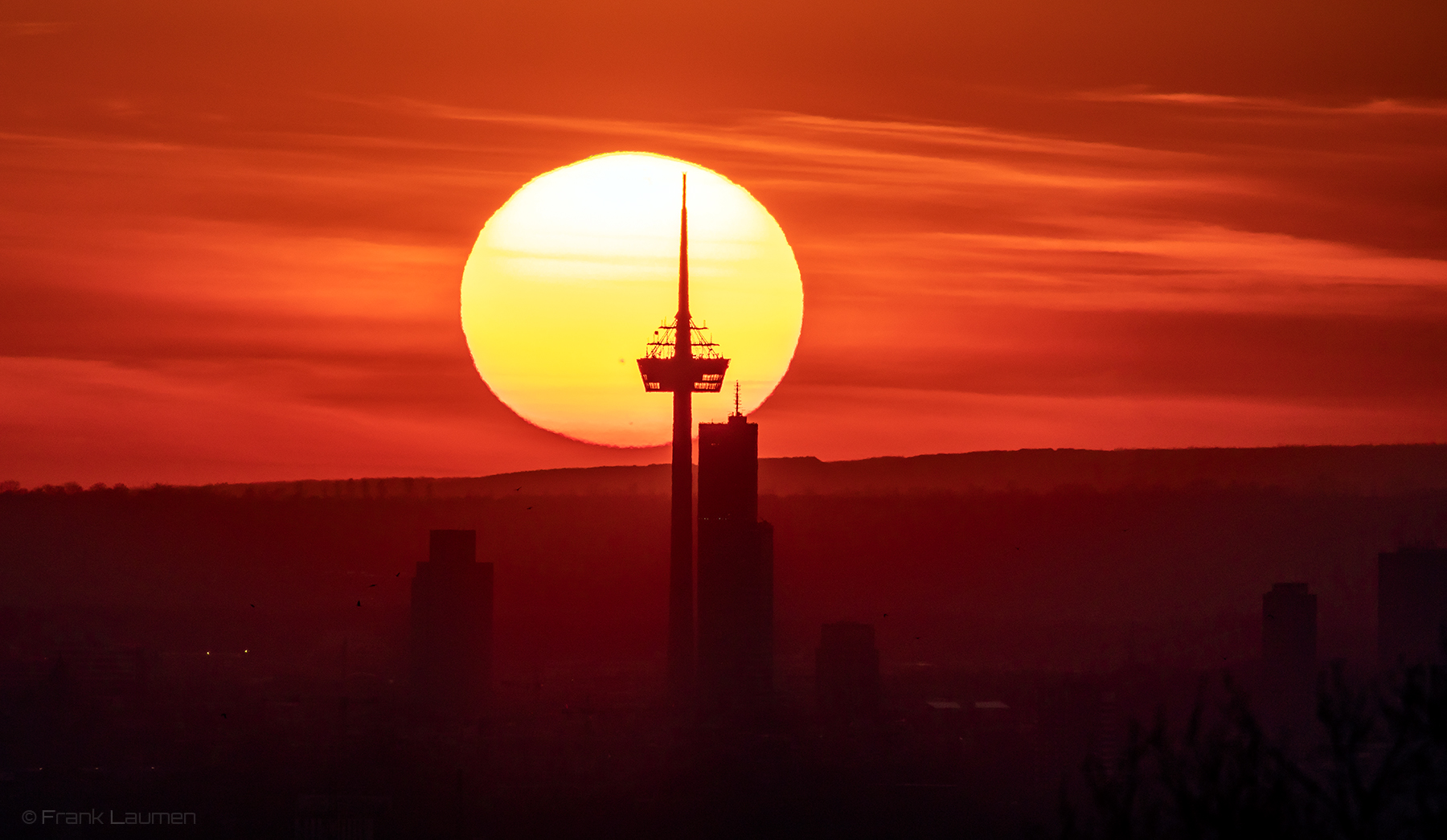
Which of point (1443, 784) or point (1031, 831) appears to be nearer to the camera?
point (1443, 784)

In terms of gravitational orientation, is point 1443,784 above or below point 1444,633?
below

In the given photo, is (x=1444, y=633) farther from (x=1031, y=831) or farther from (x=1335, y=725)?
(x=1031, y=831)

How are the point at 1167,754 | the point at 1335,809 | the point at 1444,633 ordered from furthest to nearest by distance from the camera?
1. the point at 1444,633
2. the point at 1167,754
3. the point at 1335,809

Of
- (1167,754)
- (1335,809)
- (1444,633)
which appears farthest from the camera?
(1444,633)

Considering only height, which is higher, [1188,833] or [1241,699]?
[1241,699]

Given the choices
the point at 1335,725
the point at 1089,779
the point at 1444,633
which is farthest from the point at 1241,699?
the point at 1444,633

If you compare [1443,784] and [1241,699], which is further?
[1443,784]

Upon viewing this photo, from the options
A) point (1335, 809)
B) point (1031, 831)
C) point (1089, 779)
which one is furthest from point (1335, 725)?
point (1031, 831)

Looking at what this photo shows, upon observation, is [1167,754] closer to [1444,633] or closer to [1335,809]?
[1335,809]
